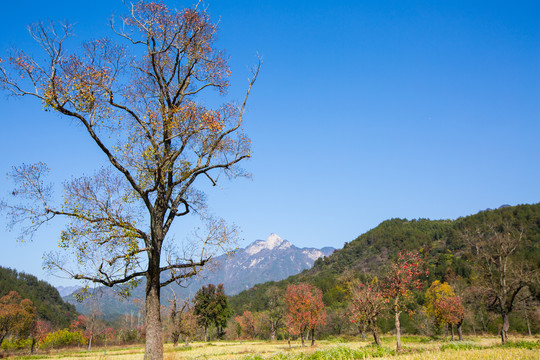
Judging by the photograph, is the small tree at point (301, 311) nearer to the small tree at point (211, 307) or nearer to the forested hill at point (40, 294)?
the small tree at point (211, 307)

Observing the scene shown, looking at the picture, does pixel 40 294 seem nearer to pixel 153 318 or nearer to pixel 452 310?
pixel 452 310

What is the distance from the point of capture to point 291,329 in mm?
45844

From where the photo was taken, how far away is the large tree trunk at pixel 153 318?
10.6 metres

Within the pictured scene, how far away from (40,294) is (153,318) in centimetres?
16094

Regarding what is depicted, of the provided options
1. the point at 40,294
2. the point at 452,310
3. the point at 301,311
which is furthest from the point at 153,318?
the point at 40,294

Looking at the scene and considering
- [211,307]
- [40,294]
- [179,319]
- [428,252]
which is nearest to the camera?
[179,319]

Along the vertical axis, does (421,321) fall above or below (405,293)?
below

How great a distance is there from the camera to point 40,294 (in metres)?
134

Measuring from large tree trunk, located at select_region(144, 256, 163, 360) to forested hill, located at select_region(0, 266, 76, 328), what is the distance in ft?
401

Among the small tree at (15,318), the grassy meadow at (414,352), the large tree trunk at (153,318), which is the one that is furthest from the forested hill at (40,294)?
the large tree trunk at (153,318)

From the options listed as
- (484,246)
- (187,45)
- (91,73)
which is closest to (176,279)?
(91,73)

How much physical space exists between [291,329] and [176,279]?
39368 mm

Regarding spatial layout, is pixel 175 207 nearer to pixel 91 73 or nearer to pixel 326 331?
pixel 91 73

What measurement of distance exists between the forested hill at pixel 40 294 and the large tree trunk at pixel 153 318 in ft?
401
